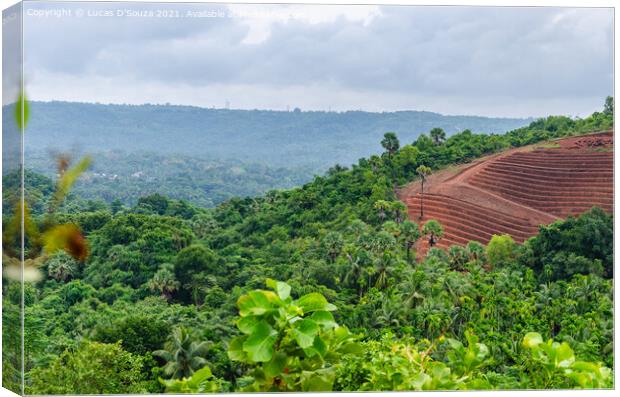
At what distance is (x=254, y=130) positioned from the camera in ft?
21.4

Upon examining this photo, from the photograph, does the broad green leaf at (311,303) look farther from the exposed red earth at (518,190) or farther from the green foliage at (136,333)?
the exposed red earth at (518,190)

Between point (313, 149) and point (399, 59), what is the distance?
34.8 inches

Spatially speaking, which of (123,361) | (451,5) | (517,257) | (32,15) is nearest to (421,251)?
(517,257)

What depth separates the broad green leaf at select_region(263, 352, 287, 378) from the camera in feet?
15.9

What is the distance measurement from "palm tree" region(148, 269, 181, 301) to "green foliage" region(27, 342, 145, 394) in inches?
20.4

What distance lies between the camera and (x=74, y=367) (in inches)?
227

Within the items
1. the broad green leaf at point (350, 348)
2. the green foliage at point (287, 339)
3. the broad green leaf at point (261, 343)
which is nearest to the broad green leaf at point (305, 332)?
the green foliage at point (287, 339)

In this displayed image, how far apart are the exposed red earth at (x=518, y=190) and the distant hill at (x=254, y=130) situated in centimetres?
28

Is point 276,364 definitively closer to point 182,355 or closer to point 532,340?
point 182,355

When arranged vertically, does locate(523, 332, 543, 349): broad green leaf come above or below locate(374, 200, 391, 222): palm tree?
below

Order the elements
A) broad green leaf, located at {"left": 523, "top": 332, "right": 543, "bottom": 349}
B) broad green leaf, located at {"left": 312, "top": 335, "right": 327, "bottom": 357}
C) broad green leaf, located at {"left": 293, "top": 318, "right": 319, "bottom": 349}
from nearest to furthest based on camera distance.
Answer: broad green leaf, located at {"left": 293, "top": 318, "right": 319, "bottom": 349}, broad green leaf, located at {"left": 312, "top": 335, "right": 327, "bottom": 357}, broad green leaf, located at {"left": 523, "top": 332, "right": 543, "bottom": 349}

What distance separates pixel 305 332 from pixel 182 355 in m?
1.42

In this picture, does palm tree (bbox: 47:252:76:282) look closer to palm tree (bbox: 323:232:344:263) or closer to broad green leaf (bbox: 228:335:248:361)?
broad green leaf (bbox: 228:335:248:361)

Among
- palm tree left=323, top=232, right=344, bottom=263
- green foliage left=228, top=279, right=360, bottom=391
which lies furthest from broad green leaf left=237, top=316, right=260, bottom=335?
palm tree left=323, top=232, right=344, bottom=263
